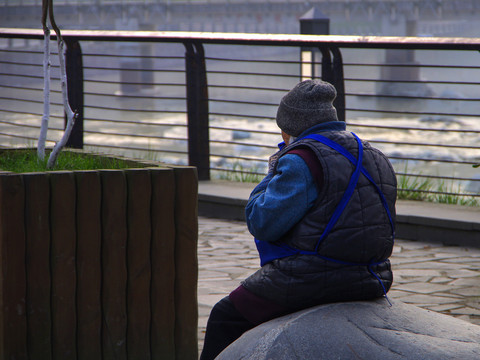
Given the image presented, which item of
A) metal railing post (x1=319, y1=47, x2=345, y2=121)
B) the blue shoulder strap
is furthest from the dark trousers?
metal railing post (x1=319, y1=47, x2=345, y2=121)

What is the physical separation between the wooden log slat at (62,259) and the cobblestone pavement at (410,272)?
87 cm

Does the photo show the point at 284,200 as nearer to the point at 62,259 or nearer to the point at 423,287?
the point at 62,259

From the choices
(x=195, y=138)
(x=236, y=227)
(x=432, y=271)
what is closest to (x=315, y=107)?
(x=432, y=271)

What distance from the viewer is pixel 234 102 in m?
8.30

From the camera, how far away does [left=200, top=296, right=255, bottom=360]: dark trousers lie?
2.96 metres

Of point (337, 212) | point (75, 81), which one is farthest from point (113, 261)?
point (75, 81)

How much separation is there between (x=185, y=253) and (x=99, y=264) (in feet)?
1.26

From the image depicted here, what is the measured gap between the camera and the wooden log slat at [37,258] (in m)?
3.11

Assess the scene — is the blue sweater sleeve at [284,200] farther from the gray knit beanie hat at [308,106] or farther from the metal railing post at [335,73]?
the metal railing post at [335,73]

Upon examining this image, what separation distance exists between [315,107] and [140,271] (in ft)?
3.46

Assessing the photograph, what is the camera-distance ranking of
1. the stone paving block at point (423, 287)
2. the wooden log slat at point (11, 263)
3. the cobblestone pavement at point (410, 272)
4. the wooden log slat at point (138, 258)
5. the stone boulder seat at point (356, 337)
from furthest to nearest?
1. the stone paving block at point (423, 287)
2. the cobblestone pavement at point (410, 272)
3. the wooden log slat at point (138, 258)
4. the wooden log slat at point (11, 263)
5. the stone boulder seat at point (356, 337)

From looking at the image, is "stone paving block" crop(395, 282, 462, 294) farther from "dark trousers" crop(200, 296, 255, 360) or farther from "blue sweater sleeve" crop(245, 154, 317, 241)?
"blue sweater sleeve" crop(245, 154, 317, 241)

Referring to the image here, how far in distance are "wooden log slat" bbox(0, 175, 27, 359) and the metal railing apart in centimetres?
362

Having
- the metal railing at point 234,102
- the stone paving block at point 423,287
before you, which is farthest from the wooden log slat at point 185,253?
the metal railing at point 234,102
